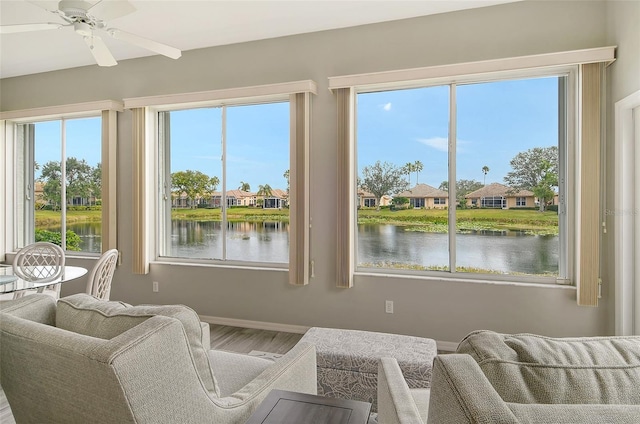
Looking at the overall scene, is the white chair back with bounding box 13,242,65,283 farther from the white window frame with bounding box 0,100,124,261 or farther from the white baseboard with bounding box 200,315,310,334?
the white baseboard with bounding box 200,315,310,334

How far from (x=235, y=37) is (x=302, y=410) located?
3.77 m

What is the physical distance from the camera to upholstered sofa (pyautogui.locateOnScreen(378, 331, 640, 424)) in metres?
0.65

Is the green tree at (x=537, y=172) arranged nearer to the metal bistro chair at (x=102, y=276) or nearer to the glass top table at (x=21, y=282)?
Result: the metal bistro chair at (x=102, y=276)

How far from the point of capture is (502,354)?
83cm

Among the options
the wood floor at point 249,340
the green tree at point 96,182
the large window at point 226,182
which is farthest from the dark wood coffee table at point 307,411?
the green tree at point 96,182

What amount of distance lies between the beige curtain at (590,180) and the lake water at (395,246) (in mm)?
309

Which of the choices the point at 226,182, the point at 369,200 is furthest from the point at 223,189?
the point at 369,200

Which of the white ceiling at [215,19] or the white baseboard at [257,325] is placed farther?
the white baseboard at [257,325]

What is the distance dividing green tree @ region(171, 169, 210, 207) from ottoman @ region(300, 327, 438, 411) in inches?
104

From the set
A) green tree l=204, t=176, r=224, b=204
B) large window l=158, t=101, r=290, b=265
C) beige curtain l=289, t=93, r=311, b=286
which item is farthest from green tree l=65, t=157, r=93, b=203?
beige curtain l=289, t=93, r=311, b=286

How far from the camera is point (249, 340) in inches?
138

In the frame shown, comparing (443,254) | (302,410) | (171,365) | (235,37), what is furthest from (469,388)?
(235,37)

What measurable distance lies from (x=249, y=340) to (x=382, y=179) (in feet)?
6.69

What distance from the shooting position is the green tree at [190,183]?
4285mm
